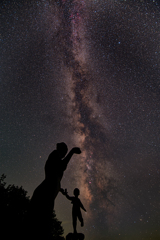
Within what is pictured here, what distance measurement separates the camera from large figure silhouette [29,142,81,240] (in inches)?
62.1

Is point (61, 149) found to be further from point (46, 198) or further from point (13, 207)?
point (13, 207)

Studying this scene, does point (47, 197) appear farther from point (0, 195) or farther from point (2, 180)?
point (2, 180)

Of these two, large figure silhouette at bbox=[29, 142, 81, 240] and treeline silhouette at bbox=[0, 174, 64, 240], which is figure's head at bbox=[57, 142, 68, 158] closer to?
large figure silhouette at bbox=[29, 142, 81, 240]

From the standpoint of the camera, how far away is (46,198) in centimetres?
182

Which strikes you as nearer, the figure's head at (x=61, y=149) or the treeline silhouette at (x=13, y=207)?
the figure's head at (x=61, y=149)

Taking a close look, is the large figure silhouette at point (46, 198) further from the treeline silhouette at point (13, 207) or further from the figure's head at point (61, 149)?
the treeline silhouette at point (13, 207)

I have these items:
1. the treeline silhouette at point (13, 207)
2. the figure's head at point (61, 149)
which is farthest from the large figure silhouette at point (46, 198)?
the treeline silhouette at point (13, 207)

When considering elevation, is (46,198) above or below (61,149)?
below

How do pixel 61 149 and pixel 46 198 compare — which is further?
pixel 61 149

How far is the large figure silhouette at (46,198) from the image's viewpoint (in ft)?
5.17

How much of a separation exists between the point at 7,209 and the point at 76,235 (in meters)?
13.1

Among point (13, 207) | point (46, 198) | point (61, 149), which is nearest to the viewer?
point (46, 198)

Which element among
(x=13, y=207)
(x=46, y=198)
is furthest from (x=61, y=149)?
(x=13, y=207)

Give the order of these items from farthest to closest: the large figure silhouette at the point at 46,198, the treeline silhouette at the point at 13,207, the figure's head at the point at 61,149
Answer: the treeline silhouette at the point at 13,207, the figure's head at the point at 61,149, the large figure silhouette at the point at 46,198
